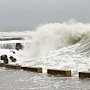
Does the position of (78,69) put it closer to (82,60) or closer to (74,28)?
(82,60)

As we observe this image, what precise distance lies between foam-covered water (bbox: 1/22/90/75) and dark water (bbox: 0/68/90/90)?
1.59m

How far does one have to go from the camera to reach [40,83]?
11.9m

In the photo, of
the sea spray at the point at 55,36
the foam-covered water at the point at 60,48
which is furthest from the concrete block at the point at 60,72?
the sea spray at the point at 55,36

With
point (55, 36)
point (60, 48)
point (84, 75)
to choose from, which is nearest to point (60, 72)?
point (84, 75)

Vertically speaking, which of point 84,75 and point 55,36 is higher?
point 55,36

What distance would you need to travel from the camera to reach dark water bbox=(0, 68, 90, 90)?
11.0m

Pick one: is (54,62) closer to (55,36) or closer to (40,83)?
(40,83)

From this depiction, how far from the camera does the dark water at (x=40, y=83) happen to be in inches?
432

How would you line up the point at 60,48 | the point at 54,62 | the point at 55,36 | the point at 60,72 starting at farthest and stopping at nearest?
the point at 55,36 → the point at 60,48 → the point at 54,62 → the point at 60,72

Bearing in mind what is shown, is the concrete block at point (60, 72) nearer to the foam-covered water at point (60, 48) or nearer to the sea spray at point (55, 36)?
the foam-covered water at point (60, 48)

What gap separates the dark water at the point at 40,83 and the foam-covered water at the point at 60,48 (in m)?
1.59

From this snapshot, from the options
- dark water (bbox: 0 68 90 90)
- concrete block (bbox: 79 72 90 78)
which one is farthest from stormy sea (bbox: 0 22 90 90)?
concrete block (bbox: 79 72 90 78)

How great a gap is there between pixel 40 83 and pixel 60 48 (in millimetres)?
12101

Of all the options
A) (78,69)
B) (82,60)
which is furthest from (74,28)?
(78,69)
